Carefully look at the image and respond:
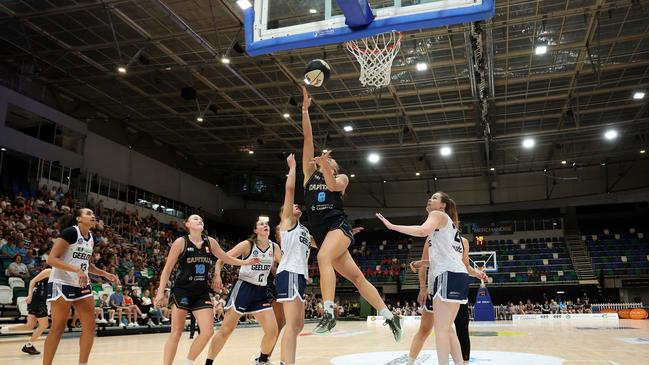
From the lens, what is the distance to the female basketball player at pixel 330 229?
478cm

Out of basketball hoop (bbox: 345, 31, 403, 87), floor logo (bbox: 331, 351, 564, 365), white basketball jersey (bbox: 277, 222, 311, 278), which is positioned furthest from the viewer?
basketball hoop (bbox: 345, 31, 403, 87)

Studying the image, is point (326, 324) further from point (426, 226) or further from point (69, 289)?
point (69, 289)

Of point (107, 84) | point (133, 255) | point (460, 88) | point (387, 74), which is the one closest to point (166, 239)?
point (133, 255)

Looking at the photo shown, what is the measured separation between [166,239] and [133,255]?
17.4ft

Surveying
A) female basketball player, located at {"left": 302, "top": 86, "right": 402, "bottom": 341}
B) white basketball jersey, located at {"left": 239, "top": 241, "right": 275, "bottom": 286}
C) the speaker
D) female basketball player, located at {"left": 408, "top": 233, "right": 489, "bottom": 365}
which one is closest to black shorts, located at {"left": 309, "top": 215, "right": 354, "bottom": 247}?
female basketball player, located at {"left": 302, "top": 86, "right": 402, "bottom": 341}

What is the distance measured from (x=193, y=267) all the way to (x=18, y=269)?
36.5 ft

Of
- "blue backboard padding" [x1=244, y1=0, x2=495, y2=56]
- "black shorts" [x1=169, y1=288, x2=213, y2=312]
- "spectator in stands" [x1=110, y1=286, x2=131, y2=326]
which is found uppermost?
"blue backboard padding" [x1=244, y1=0, x2=495, y2=56]

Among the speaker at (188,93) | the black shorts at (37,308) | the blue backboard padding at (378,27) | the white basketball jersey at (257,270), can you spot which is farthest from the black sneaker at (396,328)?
the speaker at (188,93)

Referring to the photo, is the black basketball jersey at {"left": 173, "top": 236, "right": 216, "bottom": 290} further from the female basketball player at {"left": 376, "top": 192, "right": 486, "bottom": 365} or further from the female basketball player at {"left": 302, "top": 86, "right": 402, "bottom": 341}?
the female basketball player at {"left": 376, "top": 192, "right": 486, "bottom": 365}

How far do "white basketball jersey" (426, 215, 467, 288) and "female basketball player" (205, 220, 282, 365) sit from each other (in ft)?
6.64

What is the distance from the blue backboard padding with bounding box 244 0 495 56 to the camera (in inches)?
236

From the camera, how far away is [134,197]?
28.0 meters

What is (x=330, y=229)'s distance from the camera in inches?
195

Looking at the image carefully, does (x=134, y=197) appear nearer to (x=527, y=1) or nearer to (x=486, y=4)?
(x=527, y=1)
